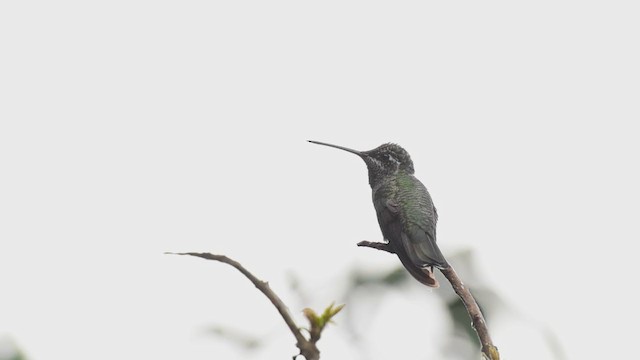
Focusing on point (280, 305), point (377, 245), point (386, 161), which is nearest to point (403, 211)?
point (386, 161)

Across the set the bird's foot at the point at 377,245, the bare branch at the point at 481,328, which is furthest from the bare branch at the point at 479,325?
the bird's foot at the point at 377,245

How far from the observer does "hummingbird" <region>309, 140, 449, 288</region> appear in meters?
6.02

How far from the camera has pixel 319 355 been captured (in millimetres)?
2156

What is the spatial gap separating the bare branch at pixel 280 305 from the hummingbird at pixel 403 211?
2931 millimetres

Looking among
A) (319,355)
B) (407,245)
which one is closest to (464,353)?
(407,245)

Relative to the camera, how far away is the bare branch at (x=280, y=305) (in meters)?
2.14

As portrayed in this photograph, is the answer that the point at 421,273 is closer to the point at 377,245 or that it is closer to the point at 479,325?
the point at 377,245

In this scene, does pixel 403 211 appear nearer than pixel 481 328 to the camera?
No

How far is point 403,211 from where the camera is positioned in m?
7.61

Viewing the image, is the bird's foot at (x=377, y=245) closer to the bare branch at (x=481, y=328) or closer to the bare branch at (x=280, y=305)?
Answer: the bare branch at (x=481, y=328)

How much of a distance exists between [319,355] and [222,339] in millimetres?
1377

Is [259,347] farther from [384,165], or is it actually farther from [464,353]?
[384,165]

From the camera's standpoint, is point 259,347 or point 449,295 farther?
point 449,295

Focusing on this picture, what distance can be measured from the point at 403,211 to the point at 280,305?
18.0 ft
